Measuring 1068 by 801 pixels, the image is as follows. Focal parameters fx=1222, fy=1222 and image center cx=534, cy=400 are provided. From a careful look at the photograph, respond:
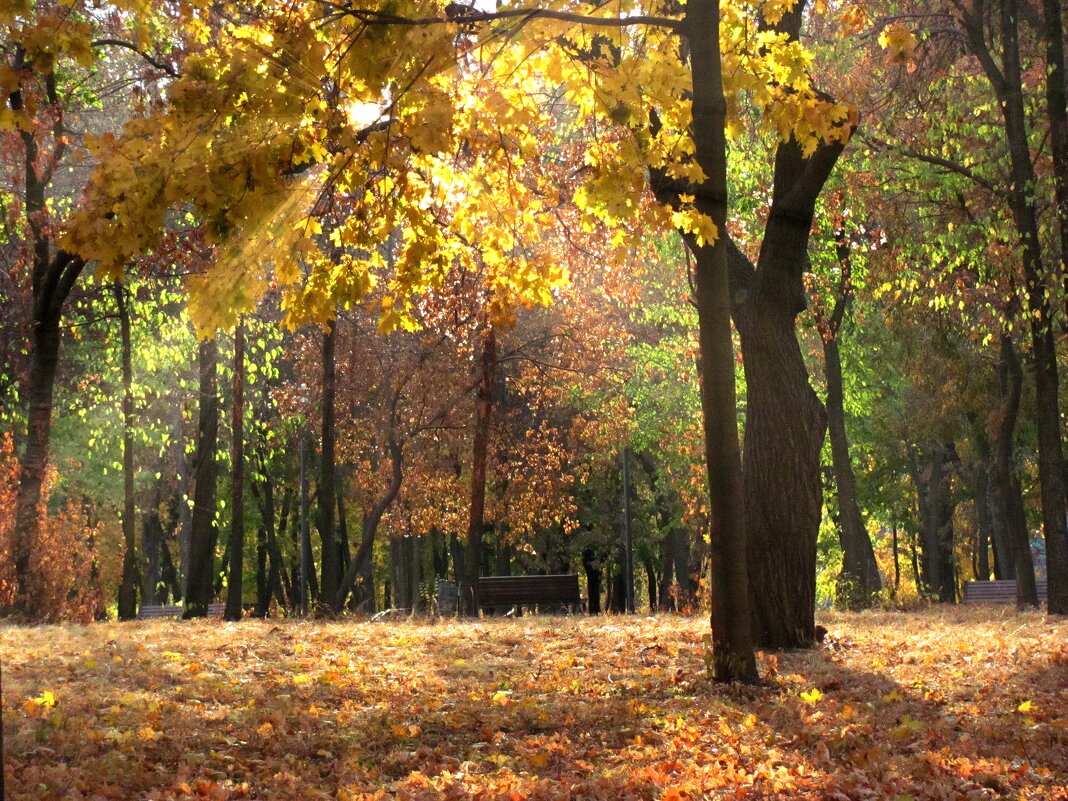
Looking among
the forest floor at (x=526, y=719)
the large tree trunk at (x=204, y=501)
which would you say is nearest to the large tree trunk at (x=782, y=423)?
the forest floor at (x=526, y=719)

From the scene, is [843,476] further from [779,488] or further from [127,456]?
[127,456]

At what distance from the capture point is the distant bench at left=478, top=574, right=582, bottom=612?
19859 mm

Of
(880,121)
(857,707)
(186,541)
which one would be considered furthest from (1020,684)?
(186,541)

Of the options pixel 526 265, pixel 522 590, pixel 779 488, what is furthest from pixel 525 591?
pixel 526 265

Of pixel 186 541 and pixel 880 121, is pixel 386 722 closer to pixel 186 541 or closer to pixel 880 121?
pixel 880 121

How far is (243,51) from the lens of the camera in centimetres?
770

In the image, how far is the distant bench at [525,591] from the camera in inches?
782

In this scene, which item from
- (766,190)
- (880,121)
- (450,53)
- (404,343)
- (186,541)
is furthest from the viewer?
(186,541)

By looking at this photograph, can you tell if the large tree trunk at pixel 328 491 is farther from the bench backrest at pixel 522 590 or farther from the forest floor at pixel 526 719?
the forest floor at pixel 526 719

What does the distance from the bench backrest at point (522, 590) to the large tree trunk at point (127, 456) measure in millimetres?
6607

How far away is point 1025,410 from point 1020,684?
2334cm

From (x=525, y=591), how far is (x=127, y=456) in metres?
8.52

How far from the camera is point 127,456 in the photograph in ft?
76.2

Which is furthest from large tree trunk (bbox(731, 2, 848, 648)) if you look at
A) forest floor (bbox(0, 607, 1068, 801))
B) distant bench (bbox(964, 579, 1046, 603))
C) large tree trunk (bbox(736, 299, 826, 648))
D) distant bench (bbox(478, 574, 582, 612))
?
distant bench (bbox(964, 579, 1046, 603))
